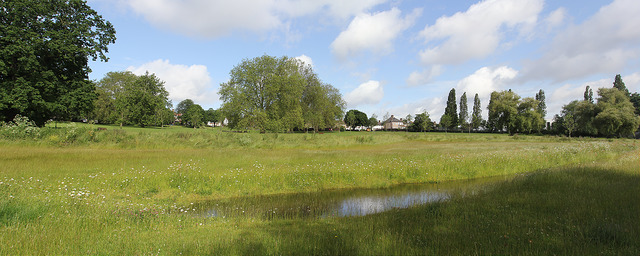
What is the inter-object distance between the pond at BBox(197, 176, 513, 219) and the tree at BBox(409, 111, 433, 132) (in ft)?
354

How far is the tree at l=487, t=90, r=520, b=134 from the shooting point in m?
86.7

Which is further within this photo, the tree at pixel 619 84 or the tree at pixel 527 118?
the tree at pixel 619 84

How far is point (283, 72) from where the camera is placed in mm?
58875


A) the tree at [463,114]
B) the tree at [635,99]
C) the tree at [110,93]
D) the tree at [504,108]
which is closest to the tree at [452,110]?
the tree at [463,114]

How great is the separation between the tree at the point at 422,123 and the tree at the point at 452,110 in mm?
8059

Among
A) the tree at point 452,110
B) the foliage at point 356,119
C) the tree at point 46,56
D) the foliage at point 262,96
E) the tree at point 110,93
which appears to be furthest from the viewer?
the foliage at point 356,119

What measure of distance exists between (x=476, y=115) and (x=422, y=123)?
90.1 feet

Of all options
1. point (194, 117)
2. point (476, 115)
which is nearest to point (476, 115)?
point (476, 115)

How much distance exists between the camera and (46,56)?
99.3 ft

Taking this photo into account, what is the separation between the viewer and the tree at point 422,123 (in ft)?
386

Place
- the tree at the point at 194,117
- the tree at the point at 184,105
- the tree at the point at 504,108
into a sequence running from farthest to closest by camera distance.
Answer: the tree at the point at 184,105
the tree at the point at 194,117
the tree at the point at 504,108

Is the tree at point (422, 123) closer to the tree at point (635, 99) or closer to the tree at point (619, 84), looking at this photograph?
the tree at point (619, 84)

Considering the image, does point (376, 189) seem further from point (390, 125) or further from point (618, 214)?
point (390, 125)

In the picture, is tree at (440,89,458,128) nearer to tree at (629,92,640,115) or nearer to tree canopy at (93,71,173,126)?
tree at (629,92,640,115)
